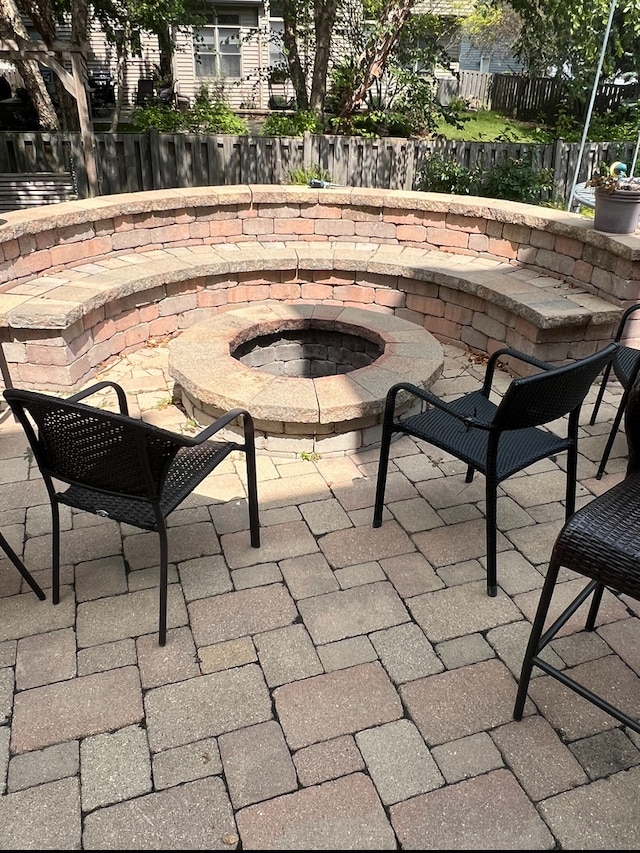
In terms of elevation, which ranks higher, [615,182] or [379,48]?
[379,48]

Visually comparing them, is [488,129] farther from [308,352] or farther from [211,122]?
[308,352]

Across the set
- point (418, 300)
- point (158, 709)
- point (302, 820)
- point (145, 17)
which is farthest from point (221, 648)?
point (145, 17)

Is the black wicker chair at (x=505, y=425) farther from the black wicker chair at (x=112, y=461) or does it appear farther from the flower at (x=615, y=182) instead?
the flower at (x=615, y=182)

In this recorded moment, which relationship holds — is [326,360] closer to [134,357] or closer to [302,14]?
[134,357]

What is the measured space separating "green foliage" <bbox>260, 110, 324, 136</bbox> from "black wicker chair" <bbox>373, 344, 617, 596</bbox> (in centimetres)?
685

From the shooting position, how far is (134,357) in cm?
445

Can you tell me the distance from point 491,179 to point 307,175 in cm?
189

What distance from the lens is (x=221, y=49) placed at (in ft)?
59.7

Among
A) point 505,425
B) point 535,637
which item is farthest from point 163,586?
point 505,425

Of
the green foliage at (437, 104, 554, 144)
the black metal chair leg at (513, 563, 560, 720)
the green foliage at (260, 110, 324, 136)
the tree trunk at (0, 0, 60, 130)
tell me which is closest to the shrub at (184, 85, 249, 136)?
the green foliage at (260, 110, 324, 136)

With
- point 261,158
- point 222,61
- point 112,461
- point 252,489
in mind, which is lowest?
point 252,489

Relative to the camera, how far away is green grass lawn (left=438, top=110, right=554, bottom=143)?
13688 mm

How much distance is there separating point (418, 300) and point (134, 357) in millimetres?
2203

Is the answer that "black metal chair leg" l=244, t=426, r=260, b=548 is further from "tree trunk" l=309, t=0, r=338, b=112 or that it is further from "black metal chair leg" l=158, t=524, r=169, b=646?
"tree trunk" l=309, t=0, r=338, b=112
